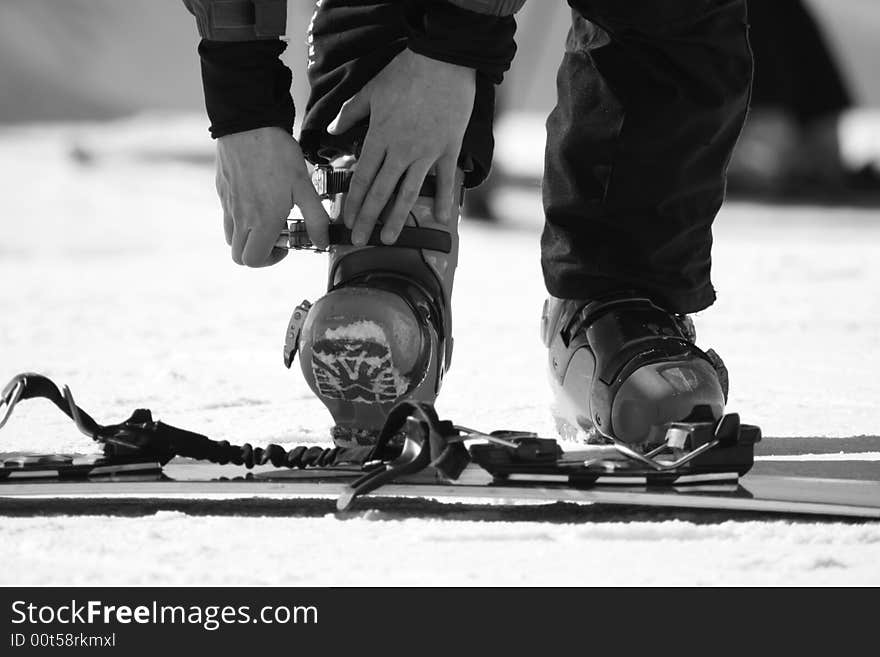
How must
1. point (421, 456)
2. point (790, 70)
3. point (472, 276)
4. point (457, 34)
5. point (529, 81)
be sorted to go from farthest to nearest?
point (529, 81), point (790, 70), point (472, 276), point (457, 34), point (421, 456)

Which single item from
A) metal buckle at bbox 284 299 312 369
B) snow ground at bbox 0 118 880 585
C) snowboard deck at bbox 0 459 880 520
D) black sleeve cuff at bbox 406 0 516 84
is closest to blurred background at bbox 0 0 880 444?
snow ground at bbox 0 118 880 585

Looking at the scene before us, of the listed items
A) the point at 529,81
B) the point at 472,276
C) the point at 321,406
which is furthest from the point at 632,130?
the point at 529,81

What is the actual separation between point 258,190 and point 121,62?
17.2 metres

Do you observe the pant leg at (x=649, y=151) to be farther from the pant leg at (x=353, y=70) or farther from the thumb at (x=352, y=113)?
the thumb at (x=352, y=113)

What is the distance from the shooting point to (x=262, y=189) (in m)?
1.58

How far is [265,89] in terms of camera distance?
157 cm

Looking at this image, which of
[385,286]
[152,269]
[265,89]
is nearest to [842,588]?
[385,286]

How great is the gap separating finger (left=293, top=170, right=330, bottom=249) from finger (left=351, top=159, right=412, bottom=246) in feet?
0.13

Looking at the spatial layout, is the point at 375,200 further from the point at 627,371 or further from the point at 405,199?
the point at 627,371

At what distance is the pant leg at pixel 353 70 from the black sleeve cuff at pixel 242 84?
0.41ft

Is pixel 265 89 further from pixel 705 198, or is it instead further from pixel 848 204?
pixel 848 204

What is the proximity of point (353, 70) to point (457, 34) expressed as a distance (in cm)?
19

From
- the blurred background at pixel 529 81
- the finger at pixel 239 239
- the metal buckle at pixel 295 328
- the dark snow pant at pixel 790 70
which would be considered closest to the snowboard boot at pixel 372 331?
the metal buckle at pixel 295 328

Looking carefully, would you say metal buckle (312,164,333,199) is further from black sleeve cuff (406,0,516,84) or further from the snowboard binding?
the snowboard binding
